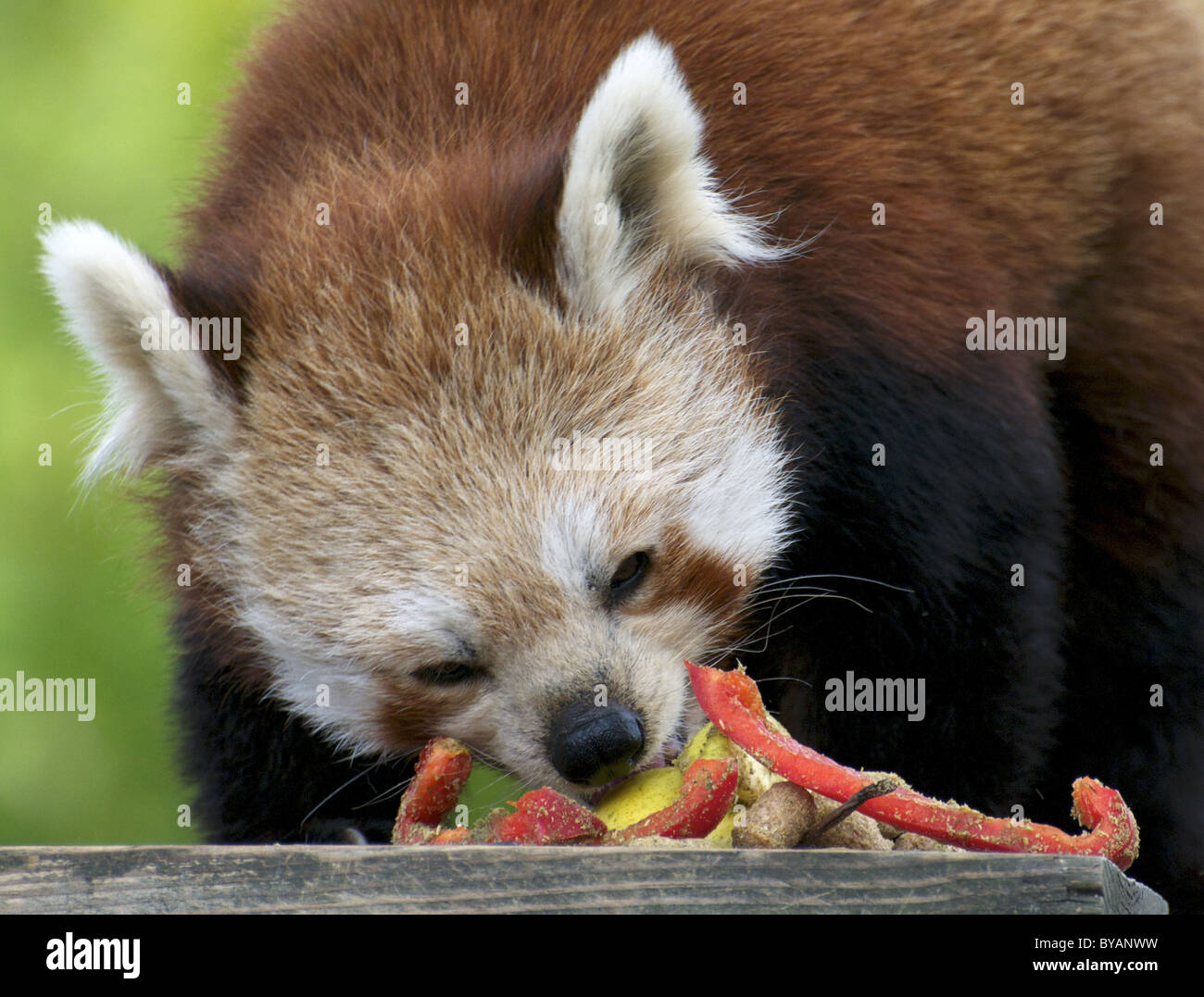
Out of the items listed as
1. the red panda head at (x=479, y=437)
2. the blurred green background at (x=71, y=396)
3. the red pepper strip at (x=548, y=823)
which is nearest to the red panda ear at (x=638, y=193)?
the red panda head at (x=479, y=437)

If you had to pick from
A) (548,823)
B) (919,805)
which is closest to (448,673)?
(548,823)

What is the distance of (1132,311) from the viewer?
3.61 m

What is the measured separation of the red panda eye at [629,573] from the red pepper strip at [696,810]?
2.28 feet

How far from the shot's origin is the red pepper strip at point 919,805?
2.11 metres

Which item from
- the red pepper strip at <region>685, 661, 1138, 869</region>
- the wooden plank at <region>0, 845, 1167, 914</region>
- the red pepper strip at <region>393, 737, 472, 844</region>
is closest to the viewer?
the wooden plank at <region>0, 845, 1167, 914</region>

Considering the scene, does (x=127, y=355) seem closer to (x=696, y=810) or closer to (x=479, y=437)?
(x=479, y=437)

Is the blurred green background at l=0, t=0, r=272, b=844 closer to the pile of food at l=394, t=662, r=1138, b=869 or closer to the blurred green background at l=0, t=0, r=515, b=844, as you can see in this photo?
the blurred green background at l=0, t=0, r=515, b=844

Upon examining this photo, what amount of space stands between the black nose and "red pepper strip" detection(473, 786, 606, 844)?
1.36 ft

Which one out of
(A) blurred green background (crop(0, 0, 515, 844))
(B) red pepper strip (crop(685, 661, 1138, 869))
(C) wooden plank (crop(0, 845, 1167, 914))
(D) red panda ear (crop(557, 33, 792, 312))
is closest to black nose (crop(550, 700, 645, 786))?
(B) red pepper strip (crop(685, 661, 1138, 869))

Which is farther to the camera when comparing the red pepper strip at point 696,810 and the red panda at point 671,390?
the red panda at point 671,390

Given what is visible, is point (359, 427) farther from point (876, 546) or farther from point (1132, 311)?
point (1132, 311)

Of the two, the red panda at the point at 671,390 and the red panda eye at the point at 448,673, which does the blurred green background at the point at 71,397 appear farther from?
the red panda eye at the point at 448,673

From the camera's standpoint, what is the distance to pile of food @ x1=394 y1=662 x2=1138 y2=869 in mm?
2121
